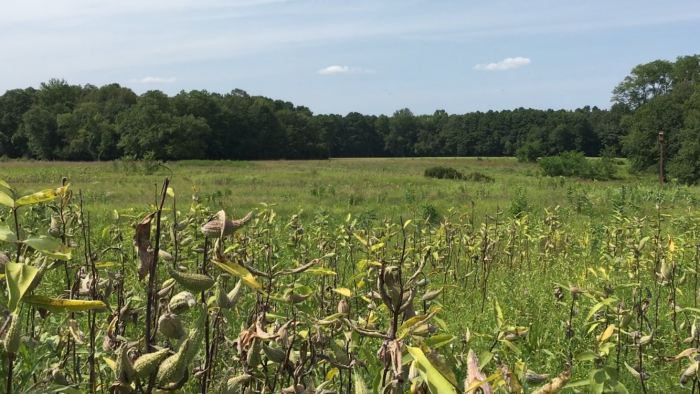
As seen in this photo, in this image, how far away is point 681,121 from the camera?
32.2m

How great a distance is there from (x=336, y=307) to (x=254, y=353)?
54.7 inches

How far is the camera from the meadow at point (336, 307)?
674mm

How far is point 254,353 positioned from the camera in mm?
821

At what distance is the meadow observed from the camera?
2.21ft

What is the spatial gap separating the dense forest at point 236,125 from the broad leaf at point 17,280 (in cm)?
3183

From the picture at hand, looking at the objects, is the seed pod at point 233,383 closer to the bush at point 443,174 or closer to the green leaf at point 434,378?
the green leaf at point 434,378

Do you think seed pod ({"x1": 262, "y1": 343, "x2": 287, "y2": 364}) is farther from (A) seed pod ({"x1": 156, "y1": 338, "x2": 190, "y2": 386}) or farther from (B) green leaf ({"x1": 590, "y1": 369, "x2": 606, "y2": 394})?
(B) green leaf ({"x1": 590, "y1": 369, "x2": 606, "y2": 394})

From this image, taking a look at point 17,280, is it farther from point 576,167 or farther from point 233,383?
point 576,167

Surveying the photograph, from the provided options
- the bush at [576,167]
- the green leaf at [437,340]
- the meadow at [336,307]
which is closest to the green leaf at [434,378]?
the meadow at [336,307]

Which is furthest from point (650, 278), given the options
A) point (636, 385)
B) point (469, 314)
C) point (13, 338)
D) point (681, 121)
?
point (681, 121)

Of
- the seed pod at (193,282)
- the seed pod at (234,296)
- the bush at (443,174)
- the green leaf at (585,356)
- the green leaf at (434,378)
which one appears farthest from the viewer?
the bush at (443,174)

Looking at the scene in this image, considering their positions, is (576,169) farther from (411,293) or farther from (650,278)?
(411,293)

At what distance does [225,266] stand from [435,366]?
9.9 inches

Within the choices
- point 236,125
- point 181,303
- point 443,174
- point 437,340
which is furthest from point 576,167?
point 236,125
